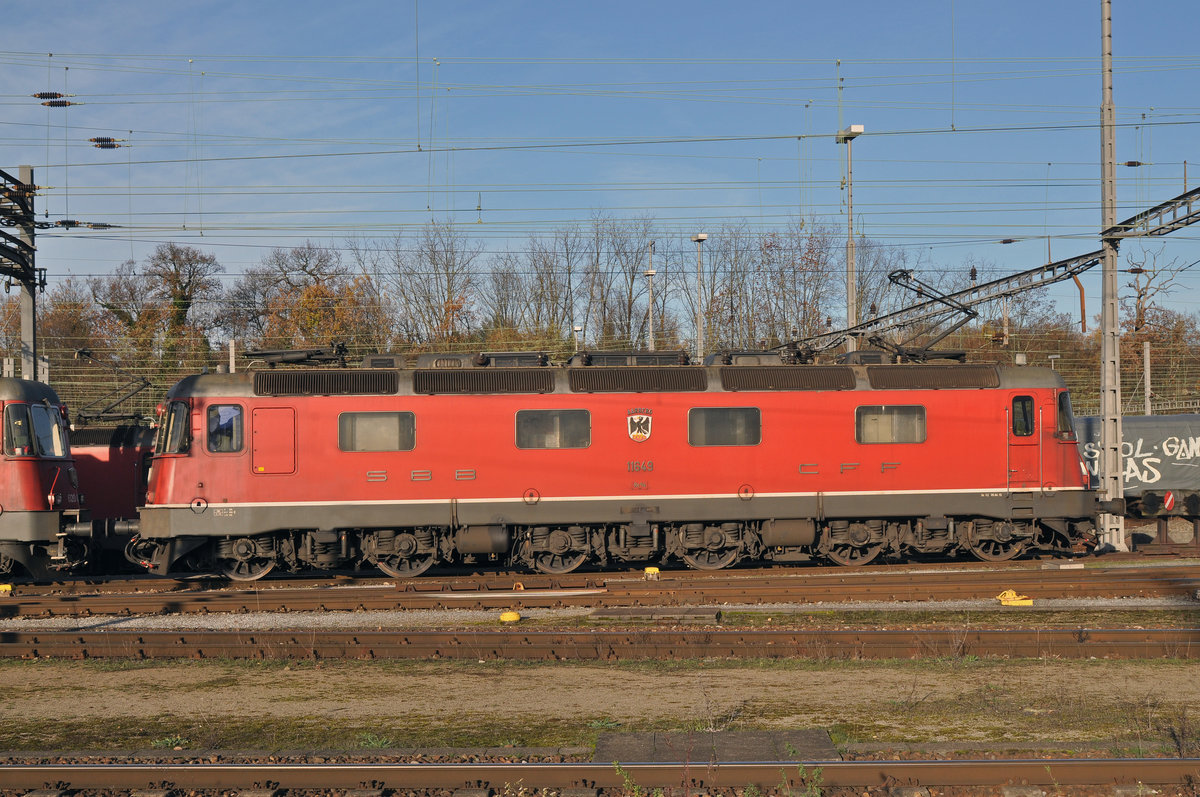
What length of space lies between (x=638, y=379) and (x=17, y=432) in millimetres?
11323

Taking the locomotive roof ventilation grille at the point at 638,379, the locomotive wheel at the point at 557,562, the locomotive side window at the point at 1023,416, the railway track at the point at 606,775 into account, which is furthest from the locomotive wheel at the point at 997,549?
the railway track at the point at 606,775

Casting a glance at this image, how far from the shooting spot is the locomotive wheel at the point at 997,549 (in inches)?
713

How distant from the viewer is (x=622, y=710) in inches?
339

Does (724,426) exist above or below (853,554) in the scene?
above

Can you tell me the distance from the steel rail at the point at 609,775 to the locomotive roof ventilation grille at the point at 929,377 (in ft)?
37.8

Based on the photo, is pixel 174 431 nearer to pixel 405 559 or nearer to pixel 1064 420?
pixel 405 559

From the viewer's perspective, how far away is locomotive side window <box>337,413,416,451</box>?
16938 millimetres

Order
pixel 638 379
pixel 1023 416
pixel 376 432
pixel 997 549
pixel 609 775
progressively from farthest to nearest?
pixel 997 549 < pixel 1023 416 < pixel 638 379 < pixel 376 432 < pixel 609 775

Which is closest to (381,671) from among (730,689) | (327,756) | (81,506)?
(327,756)

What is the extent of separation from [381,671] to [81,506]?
11.6 metres

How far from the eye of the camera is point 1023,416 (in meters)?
17.9

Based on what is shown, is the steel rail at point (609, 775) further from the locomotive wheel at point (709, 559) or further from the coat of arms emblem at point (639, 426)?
the locomotive wheel at point (709, 559)

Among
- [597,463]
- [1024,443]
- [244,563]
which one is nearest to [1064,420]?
[1024,443]

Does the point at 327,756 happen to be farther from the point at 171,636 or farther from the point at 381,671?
the point at 171,636
